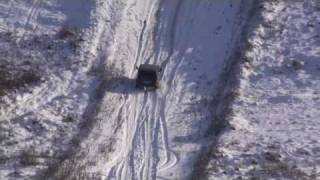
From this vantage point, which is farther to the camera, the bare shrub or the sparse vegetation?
the sparse vegetation

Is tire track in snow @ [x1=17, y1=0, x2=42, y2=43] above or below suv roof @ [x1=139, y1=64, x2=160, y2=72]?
above

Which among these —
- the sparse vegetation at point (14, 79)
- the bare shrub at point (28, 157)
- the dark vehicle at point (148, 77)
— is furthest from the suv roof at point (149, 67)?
the bare shrub at point (28, 157)

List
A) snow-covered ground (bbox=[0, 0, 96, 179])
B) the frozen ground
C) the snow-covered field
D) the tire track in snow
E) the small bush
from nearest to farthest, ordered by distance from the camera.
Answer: the small bush < the snow-covered field < the frozen ground < snow-covered ground (bbox=[0, 0, 96, 179]) < the tire track in snow

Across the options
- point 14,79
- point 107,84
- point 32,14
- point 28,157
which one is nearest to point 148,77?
point 107,84

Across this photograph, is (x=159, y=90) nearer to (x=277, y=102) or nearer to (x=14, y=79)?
(x=277, y=102)

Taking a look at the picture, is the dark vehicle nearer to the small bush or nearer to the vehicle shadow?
the vehicle shadow

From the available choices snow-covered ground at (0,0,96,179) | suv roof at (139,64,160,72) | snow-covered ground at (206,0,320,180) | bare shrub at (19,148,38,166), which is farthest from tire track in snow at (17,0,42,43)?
snow-covered ground at (206,0,320,180)

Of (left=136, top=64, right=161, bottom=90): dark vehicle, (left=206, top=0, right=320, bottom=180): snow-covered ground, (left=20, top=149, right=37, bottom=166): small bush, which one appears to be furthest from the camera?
(left=136, top=64, right=161, bottom=90): dark vehicle
